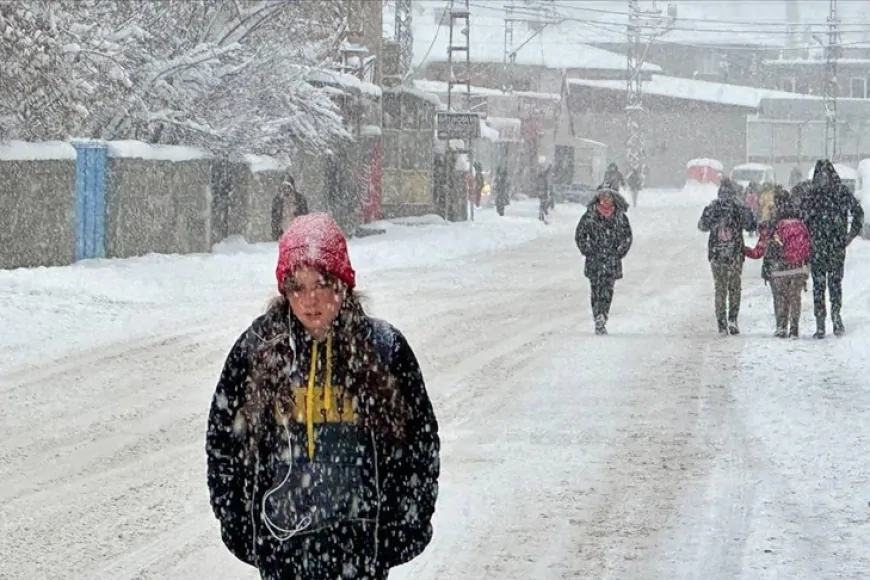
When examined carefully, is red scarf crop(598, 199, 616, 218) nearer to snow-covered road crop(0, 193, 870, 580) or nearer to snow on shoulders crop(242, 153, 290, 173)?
snow-covered road crop(0, 193, 870, 580)

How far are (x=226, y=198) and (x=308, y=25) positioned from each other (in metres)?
6.18

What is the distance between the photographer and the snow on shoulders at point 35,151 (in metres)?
21.0

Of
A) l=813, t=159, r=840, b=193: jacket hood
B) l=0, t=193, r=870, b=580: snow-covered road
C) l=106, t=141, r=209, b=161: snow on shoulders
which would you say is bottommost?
l=0, t=193, r=870, b=580: snow-covered road

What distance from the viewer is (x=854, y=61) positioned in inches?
4193

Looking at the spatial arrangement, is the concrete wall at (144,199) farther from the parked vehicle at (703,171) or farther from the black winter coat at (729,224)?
the parked vehicle at (703,171)

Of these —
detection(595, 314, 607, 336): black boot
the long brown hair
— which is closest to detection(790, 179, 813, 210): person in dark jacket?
detection(595, 314, 607, 336): black boot

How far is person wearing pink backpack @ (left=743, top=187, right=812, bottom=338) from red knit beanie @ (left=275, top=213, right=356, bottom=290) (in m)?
12.5

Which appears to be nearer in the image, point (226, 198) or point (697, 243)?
point (226, 198)

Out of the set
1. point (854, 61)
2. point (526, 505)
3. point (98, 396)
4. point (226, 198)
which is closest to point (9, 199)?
point (226, 198)

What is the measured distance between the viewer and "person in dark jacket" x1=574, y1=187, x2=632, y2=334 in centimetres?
1631

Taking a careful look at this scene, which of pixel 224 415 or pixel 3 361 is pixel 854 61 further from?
pixel 224 415

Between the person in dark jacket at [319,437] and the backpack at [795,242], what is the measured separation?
12.5 metres


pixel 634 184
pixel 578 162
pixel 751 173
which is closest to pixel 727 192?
pixel 634 184

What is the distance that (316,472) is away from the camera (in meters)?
3.87
